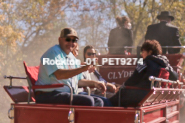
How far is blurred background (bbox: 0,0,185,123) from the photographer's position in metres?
10.4

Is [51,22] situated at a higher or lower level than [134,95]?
higher

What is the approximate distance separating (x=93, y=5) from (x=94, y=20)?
1.80ft

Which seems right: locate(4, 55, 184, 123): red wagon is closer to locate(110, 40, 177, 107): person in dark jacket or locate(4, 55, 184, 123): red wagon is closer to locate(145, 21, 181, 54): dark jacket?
locate(110, 40, 177, 107): person in dark jacket

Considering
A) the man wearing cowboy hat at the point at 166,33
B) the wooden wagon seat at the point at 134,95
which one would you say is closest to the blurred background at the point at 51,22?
the man wearing cowboy hat at the point at 166,33

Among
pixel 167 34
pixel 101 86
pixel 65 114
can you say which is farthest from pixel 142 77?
pixel 167 34

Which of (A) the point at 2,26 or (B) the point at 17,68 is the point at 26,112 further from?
(B) the point at 17,68

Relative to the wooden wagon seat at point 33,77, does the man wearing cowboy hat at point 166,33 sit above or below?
above

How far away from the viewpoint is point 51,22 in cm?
1241

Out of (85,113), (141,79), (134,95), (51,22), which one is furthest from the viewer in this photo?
(51,22)

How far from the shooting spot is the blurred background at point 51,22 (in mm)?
10414

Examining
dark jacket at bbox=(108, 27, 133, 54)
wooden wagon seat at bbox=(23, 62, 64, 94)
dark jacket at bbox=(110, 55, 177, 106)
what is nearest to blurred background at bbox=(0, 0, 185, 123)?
dark jacket at bbox=(108, 27, 133, 54)

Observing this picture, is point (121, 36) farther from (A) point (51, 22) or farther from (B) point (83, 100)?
(A) point (51, 22)

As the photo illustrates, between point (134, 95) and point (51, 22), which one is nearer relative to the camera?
point (134, 95)

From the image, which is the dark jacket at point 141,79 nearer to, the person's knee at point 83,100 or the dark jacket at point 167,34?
the person's knee at point 83,100
